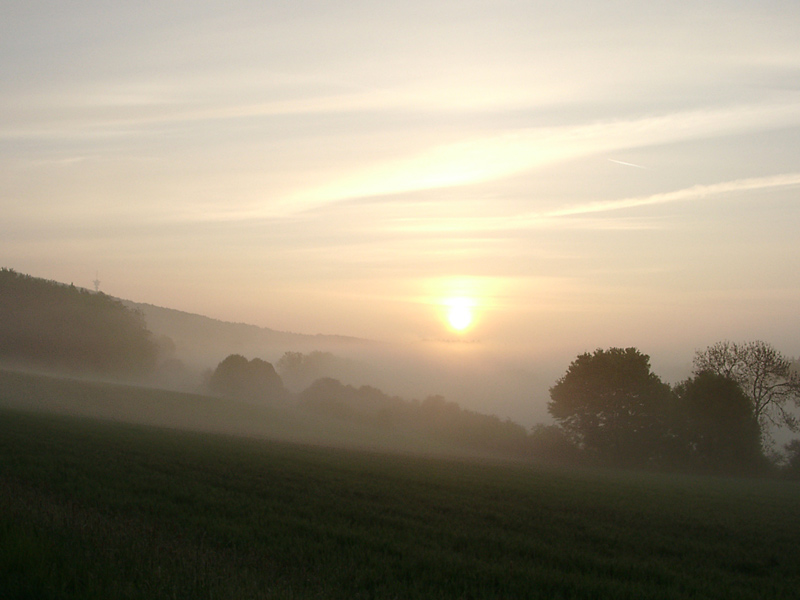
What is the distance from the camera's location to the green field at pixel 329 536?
771 cm

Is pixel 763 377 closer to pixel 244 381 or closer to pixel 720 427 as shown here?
pixel 720 427

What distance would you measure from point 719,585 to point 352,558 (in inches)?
266

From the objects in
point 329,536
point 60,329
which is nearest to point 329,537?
point 329,536

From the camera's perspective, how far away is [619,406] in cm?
5769

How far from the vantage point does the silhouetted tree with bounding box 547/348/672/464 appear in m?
56.9

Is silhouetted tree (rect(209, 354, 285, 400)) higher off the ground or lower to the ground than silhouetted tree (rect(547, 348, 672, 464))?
lower

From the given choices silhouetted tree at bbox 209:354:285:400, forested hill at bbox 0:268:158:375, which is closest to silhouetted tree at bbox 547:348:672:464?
forested hill at bbox 0:268:158:375

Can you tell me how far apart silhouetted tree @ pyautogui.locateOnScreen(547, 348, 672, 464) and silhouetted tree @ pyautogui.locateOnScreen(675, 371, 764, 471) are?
2.75 m

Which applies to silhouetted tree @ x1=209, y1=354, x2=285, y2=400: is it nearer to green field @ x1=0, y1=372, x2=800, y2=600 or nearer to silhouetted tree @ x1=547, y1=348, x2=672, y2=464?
silhouetted tree @ x1=547, y1=348, x2=672, y2=464

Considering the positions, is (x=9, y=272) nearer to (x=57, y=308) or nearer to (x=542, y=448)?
(x=57, y=308)

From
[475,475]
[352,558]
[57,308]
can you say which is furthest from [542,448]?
[57,308]

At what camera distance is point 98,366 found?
77062mm

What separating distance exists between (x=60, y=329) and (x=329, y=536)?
7563cm

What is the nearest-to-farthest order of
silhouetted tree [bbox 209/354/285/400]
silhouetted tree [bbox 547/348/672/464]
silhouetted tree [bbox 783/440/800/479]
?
1. silhouetted tree [bbox 547/348/672/464]
2. silhouetted tree [bbox 783/440/800/479]
3. silhouetted tree [bbox 209/354/285/400]
